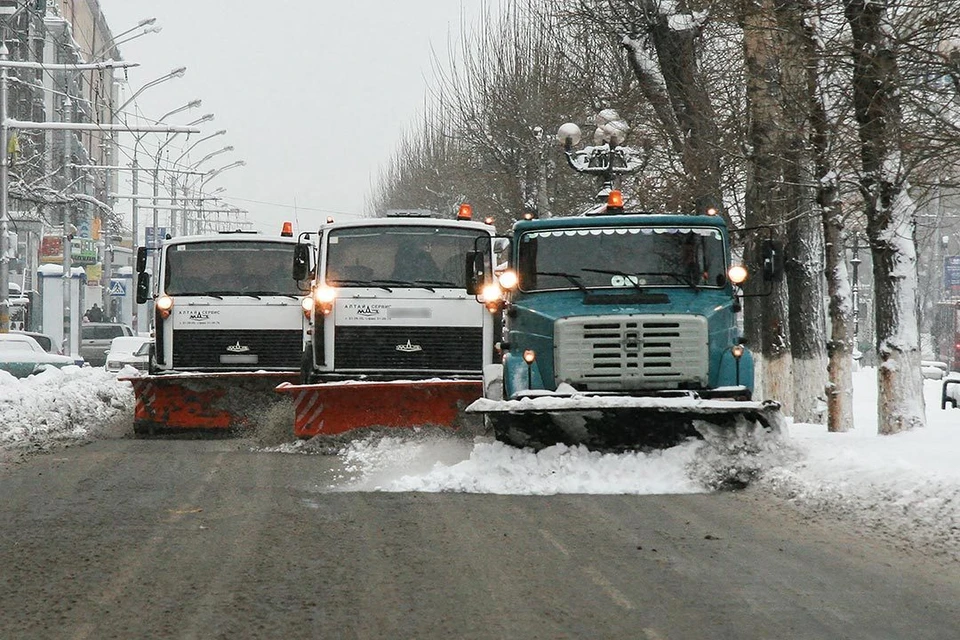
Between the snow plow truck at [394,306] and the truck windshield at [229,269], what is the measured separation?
2277mm

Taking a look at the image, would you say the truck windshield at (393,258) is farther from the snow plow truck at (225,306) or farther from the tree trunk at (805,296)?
the tree trunk at (805,296)

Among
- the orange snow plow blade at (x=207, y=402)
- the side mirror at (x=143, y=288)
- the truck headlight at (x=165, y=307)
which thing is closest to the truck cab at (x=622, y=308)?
the orange snow plow blade at (x=207, y=402)

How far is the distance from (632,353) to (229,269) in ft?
25.4

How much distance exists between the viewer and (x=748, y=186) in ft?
64.7

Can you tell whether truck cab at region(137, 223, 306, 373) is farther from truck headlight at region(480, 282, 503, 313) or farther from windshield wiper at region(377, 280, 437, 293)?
truck headlight at region(480, 282, 503, 313)

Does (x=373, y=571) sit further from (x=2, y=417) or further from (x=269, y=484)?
(x=2, y=417)

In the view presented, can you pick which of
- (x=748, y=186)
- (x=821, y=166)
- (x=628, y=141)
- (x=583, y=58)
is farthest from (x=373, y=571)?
(x=583, y=58)

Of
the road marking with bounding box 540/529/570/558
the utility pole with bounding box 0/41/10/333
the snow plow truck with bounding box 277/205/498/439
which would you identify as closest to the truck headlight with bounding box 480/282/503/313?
the snow plow truck with bounding box 277/205/498/439

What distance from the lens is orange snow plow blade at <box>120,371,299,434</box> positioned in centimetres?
1614

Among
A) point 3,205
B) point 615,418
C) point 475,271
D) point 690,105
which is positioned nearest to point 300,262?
point 475,271

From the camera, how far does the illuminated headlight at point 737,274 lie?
1241cm

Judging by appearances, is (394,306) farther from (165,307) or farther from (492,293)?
(165,307)

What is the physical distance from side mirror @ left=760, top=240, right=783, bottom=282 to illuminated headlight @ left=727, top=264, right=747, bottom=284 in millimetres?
196

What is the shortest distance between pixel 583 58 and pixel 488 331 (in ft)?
51.3
